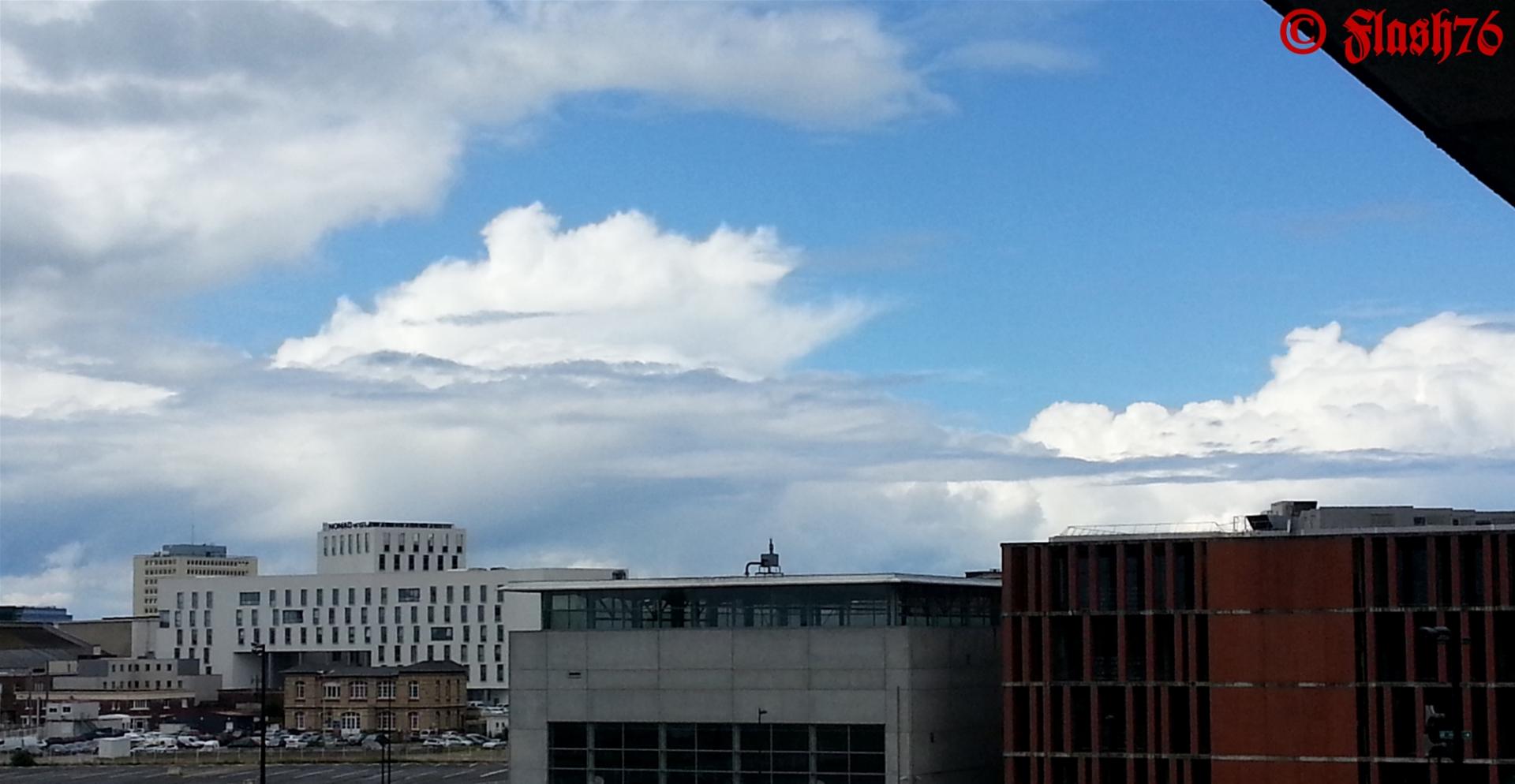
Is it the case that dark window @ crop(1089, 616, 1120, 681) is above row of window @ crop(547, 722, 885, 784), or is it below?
above

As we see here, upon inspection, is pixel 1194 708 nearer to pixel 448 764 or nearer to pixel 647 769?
pixel 647 769

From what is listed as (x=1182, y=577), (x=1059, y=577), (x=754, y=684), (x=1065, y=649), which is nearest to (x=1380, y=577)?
(x=1182, y=577)

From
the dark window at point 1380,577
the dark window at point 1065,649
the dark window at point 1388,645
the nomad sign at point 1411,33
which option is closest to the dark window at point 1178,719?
the dark window at point 1065,649

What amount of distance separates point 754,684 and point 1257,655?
20461mm

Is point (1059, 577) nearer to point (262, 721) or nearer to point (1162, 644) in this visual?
point (1162, 644)

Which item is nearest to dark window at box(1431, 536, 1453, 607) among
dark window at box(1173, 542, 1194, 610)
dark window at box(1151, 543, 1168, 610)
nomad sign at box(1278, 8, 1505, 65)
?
Result: dark window at box(1173, 542, 1194, 610)

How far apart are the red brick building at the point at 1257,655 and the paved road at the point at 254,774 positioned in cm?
6128

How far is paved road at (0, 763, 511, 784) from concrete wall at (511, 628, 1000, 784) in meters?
47.7

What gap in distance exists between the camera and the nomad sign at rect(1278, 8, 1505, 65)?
14.3 meters

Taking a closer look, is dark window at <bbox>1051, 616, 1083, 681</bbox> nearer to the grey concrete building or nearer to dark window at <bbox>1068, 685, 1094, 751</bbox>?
dark window at <bbox>1068, 685, 1094, 751</bbox>

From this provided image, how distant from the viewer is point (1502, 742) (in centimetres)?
6769

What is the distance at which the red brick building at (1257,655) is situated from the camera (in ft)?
224

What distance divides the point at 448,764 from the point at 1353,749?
304 feet

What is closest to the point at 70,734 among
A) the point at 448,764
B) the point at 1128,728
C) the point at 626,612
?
the point at 448,764
